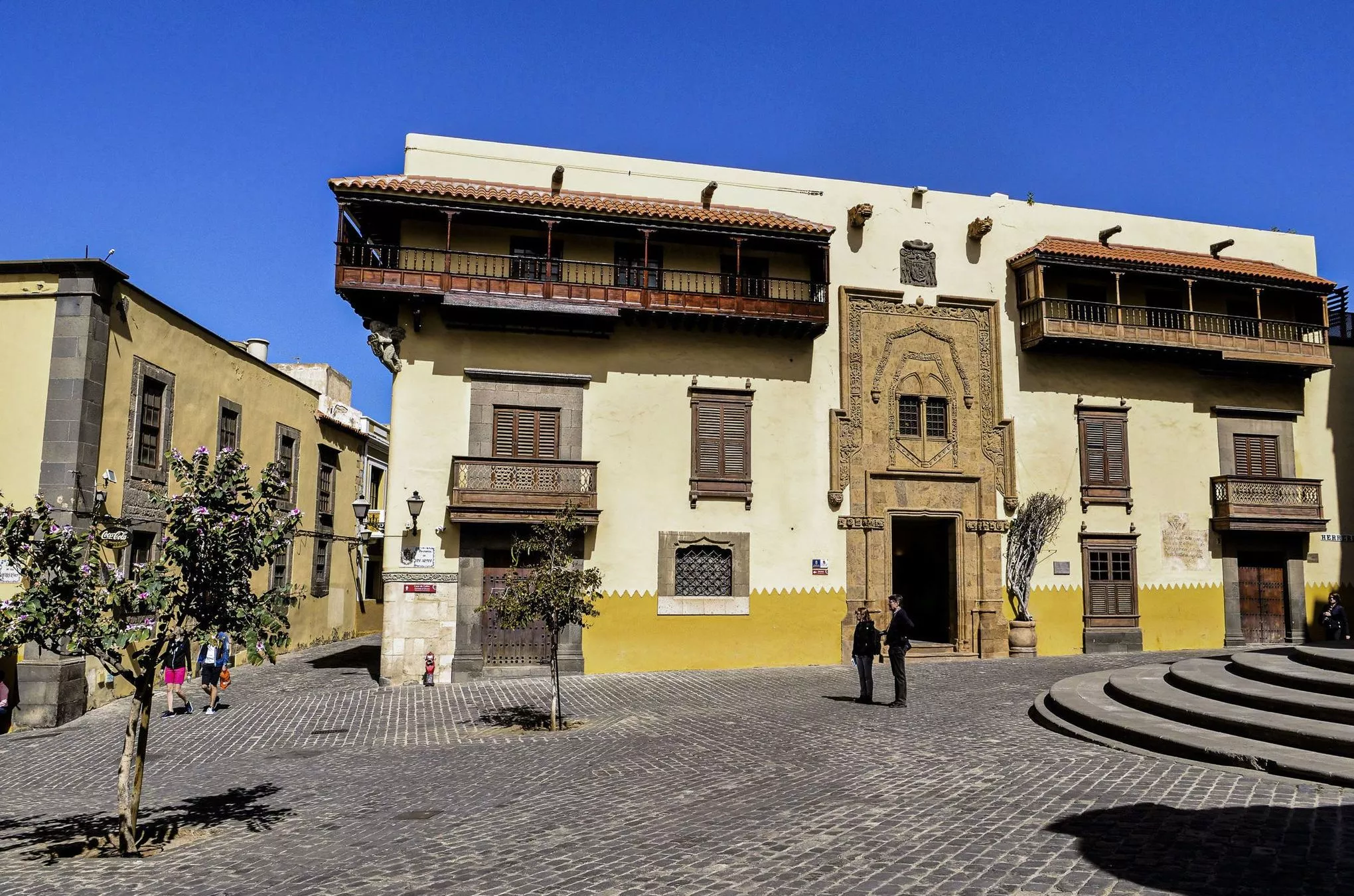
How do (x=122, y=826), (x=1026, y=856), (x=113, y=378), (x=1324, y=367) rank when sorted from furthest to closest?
(x=1324, y=367) < (x=113, y=378) < (x=122, y=826) < (x=1026, y=856)

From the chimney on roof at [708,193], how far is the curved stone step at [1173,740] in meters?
13.6

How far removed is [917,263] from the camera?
23.7 metres

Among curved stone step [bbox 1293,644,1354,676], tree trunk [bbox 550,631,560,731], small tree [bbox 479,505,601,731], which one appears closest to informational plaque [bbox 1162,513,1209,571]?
curved stone step [bbox 1293,644,1354,676]

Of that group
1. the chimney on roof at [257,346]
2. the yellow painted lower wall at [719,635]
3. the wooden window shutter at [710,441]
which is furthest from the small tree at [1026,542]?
the chimney on roof at [257,346]

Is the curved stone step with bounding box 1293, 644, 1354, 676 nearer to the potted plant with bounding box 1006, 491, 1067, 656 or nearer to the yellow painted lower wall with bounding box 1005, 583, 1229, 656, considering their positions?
the potted plant with bounding box 1006, 491, 1067, 656

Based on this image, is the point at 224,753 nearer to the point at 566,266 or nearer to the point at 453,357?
the point at 453,357

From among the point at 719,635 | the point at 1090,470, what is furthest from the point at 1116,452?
the point at 719,635

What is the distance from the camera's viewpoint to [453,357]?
2089 cm

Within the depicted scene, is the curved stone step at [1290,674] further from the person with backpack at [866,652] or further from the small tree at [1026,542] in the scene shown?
the small tree at [1026,542]

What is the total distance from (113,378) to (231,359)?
5.52 metres

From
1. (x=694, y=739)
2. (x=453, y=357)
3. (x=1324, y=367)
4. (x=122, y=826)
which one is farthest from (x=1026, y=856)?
(x=1324, y=367)

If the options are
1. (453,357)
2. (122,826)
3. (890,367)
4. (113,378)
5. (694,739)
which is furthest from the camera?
(890,367)

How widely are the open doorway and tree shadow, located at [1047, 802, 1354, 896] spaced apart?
1489 cm

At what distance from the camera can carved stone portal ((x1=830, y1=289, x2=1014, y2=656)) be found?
22.4 meters
